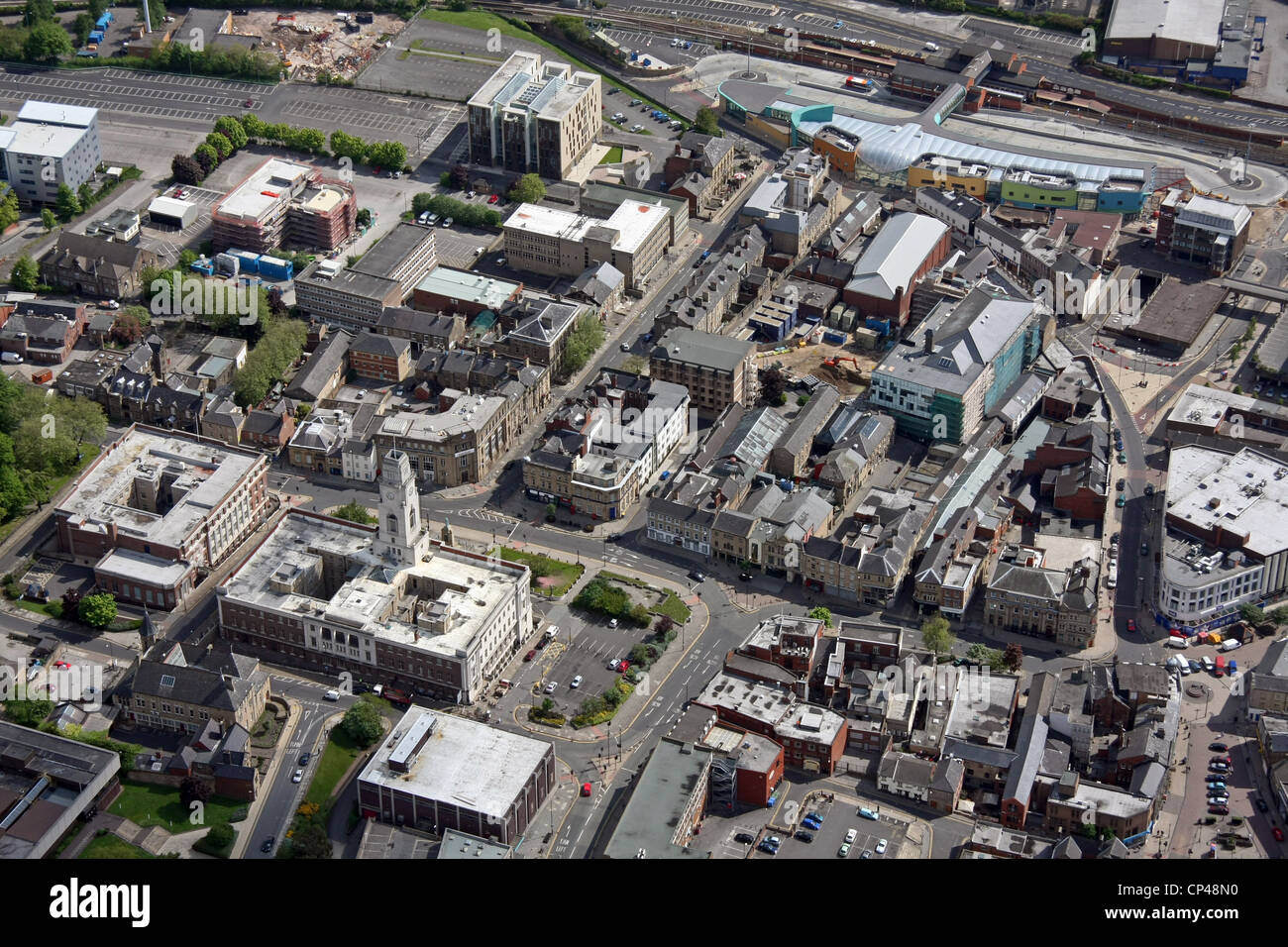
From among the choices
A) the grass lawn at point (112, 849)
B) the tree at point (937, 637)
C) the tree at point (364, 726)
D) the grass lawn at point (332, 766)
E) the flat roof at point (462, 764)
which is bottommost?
the grass lawn at point (112, 849)

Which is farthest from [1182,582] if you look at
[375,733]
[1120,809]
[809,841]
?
[375,733]

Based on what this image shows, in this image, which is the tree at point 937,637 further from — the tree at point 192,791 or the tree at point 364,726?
the tree at point 192,791

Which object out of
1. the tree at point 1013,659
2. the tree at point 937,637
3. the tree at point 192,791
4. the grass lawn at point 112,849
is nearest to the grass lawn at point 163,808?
the tree at point 192,791

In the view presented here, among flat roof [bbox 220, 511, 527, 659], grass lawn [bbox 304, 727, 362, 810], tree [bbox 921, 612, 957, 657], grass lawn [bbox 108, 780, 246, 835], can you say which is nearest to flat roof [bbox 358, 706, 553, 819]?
grass lawn [bbox 304, 727, 362, 810]

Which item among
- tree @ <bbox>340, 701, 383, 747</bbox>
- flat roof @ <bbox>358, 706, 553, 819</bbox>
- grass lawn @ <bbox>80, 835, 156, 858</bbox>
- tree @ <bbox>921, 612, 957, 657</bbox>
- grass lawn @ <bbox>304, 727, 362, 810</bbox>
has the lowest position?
grass lawn @ <bbox>80, 835, 156, 858</bbox>

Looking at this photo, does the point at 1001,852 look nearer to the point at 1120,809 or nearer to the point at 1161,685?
the point at 1120,809

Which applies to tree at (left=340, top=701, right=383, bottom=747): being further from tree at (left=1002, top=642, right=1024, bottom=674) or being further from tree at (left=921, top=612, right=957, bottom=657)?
tree at (left=1002, top=642, right=1024, bottom=674)
